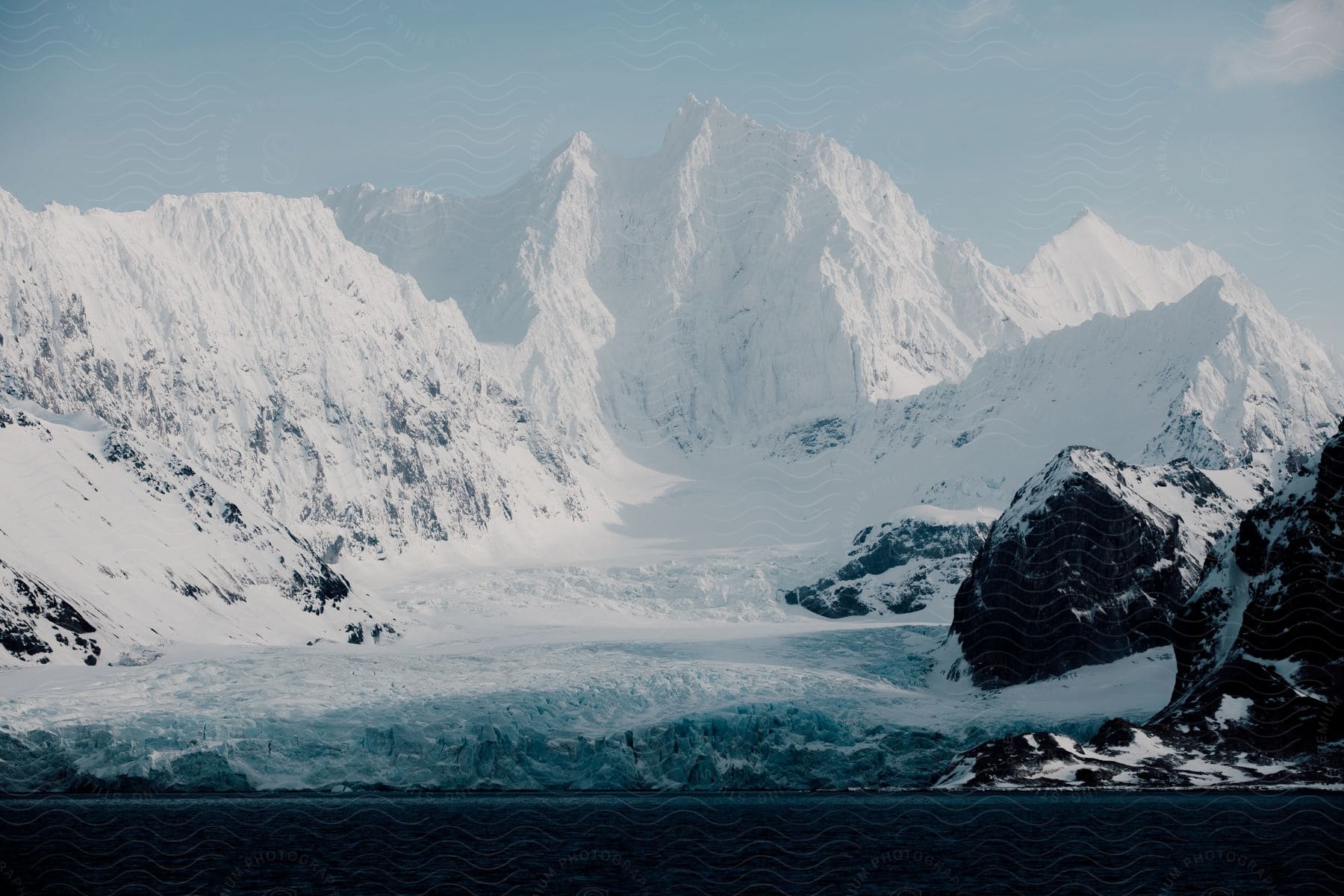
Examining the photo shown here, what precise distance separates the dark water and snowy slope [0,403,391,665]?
44660 millimetres

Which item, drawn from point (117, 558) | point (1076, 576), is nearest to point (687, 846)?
point (1076, 576)

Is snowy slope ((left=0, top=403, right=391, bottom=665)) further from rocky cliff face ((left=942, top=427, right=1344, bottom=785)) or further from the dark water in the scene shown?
rocky cliff face ((left=942, top=427, right=1344, bottom=785))

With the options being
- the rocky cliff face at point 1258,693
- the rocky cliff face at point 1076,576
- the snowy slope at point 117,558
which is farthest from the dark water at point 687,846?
the rocky cliff face at point 1076,576

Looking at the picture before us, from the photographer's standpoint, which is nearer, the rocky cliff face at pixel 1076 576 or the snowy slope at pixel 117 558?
the snowy slope at pixel 117 558

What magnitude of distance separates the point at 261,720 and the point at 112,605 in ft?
156

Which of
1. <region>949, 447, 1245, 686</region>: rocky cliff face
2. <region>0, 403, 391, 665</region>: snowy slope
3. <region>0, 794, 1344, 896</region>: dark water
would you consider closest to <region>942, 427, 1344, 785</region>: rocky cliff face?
<region>0, 794, 1344, 896</region>: dark water

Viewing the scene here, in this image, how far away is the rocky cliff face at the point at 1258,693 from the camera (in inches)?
4026

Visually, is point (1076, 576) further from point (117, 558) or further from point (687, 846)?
point (117, 558)

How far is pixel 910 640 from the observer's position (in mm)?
191000

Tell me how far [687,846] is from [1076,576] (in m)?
91.8

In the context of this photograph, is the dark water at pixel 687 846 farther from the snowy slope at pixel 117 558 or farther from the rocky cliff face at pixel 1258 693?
the snowy slope at pixel 117 558

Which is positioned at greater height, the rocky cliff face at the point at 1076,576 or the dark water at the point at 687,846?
the rocky cliff face at the point at 1076,576

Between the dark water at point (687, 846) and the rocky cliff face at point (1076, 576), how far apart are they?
190 ft

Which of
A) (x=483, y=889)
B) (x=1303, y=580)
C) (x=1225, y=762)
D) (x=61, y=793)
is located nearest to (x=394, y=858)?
(x=483, y=889)
